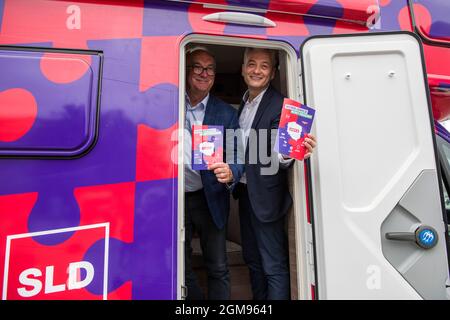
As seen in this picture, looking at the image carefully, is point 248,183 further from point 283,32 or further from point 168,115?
point 283,32

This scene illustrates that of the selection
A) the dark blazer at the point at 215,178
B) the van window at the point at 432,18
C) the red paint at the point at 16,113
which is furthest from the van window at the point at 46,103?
the van window at the point at 432,18

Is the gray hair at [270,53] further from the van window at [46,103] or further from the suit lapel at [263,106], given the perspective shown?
the van window at [46,103]

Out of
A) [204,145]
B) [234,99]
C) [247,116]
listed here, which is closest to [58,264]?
[204,145]

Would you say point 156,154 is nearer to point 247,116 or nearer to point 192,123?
point 192,123

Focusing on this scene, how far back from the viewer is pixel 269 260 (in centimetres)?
193

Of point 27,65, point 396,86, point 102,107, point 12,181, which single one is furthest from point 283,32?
point 12,181

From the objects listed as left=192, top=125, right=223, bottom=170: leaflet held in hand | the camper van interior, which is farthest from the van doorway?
left=192, top=125, right=223, bottom=170: leaflet held in hand

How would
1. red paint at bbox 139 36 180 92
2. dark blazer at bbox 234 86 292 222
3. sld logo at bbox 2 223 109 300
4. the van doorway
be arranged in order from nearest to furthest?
sld logo at bbox 2 223 109 300 → red paint at bbox 139 36 180 92 → the van doorway → dark blazer at bbox 234 86 292 222

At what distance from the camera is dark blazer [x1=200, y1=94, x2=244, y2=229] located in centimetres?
194

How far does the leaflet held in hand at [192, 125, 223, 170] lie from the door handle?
3.06 feet

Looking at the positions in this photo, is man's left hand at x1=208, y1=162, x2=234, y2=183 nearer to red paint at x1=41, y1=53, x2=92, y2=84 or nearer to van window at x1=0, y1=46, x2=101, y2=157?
van window at x1=0, y1=46, x2=101, y2=157

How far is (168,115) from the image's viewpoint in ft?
4.89

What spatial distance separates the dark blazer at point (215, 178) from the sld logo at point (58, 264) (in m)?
0.73

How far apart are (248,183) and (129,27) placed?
1.07m
